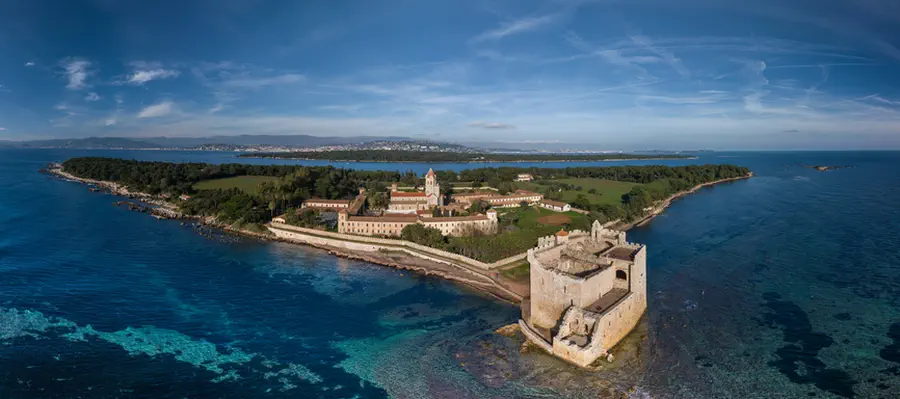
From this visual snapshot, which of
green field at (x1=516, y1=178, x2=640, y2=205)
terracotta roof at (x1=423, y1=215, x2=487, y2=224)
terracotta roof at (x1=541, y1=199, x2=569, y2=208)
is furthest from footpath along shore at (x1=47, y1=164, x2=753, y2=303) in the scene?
terracotta roof at (x1=541, y1=199, x2=569, y2=208)

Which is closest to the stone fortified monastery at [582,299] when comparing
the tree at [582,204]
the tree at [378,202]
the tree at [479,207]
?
the tree at [479,207]

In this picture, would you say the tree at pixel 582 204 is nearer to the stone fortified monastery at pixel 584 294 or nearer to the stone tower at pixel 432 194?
the stone tower at pixel 432 194

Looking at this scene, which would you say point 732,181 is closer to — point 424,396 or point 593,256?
point 593,256

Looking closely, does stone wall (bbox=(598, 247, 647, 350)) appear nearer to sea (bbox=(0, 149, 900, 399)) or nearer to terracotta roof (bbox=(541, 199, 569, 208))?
sea (bbox=(0, 149, 900, 399))

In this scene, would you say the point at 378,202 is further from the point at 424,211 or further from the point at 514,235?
the point at 514,235

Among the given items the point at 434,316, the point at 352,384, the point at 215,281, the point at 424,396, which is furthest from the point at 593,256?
the point at 215,281
